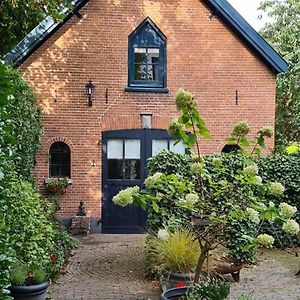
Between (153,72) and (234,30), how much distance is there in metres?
2.40

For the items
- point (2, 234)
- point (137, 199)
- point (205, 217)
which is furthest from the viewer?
point (205, 217)

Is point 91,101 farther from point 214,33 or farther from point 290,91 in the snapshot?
point 290,91

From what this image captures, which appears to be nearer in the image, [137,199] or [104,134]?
[137,199]

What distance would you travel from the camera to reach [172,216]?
7.90m

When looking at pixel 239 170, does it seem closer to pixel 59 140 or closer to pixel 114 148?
pixel 114 148

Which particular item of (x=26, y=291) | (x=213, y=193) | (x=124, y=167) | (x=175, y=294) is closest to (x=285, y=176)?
(x=124, y=167)

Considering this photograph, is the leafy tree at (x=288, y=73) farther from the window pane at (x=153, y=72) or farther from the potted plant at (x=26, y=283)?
the potted plant at (x=26, y=283)

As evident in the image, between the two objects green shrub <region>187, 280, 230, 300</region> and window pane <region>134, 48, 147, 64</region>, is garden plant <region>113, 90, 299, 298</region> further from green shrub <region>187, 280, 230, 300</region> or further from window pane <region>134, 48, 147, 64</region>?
window pane <region>134, 48, 147, 64</region>

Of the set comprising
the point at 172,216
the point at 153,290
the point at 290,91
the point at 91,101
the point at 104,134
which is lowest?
the point at 153,290

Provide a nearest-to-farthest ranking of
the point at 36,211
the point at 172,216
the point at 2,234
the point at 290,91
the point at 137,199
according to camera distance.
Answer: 1. the point at 2,234
2. the point at 137,199
3. the point at 36,211
4. the point at 172,216
5. the point at 290,91

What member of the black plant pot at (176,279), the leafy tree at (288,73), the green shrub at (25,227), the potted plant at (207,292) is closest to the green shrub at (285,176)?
the black plant pot at (176,279)

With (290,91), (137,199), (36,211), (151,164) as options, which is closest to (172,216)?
(151,164)

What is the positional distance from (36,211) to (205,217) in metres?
2.62

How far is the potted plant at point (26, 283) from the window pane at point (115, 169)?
20.9 ft
